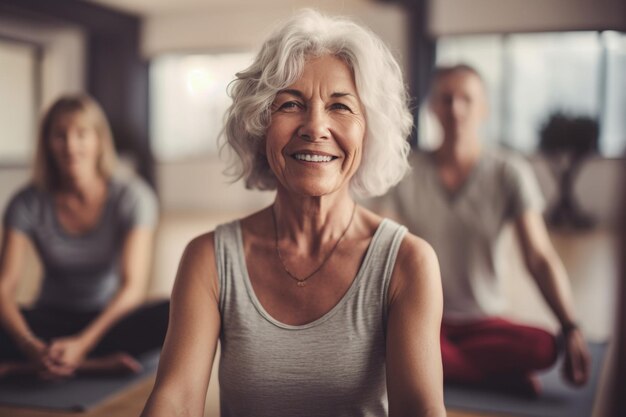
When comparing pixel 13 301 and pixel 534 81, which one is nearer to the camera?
pixel 13 301

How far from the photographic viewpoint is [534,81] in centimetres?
766

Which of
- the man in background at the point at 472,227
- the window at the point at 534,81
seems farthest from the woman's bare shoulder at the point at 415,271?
the window at the point at 534,81

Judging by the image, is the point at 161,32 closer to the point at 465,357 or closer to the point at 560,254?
the point at 560,254

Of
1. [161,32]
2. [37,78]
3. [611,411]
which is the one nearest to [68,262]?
[611,411]

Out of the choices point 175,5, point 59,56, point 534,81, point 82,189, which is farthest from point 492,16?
point 82,189

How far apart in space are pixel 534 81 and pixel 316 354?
24.0 ft

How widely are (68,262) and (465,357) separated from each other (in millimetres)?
1468

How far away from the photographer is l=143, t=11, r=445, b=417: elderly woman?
1.05 m

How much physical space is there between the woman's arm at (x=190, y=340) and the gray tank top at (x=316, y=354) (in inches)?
1.4

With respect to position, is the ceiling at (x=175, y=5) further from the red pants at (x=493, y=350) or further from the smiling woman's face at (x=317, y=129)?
the smiling woman's face at (x=317, y=129)

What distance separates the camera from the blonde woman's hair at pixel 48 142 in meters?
2.24

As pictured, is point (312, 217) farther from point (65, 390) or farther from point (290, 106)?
point (65, 390)

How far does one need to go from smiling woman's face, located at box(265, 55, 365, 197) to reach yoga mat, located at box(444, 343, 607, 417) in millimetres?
1263

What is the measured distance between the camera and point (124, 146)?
8.68 metres
